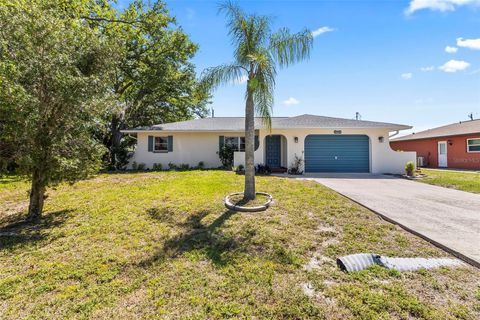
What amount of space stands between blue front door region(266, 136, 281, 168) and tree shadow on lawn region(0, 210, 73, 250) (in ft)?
35.1

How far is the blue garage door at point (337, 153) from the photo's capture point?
44.5 feet

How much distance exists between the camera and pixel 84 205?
Answer: 6660 millimetres

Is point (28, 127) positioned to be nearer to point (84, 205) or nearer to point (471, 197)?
point (84, 205)

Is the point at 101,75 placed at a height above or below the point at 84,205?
above

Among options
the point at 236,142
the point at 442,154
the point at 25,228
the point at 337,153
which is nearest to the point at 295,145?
the point at 337,153

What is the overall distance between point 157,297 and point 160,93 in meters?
19.2

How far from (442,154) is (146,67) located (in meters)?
24.7

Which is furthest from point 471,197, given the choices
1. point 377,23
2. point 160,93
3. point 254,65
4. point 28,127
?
point 160,93

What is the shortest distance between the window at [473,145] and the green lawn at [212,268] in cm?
1732

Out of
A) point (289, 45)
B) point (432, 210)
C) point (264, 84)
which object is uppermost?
point (289, 45)

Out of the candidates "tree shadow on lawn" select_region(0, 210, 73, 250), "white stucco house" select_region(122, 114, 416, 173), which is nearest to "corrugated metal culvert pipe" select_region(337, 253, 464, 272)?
"tree shadow on lawn" select_region(0, 210, 73, 250)

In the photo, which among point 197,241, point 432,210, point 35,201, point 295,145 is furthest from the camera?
point 295,145

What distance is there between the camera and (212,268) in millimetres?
3395

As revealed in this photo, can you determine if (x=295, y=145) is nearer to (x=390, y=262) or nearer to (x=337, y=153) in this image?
(x=337, y=153)
